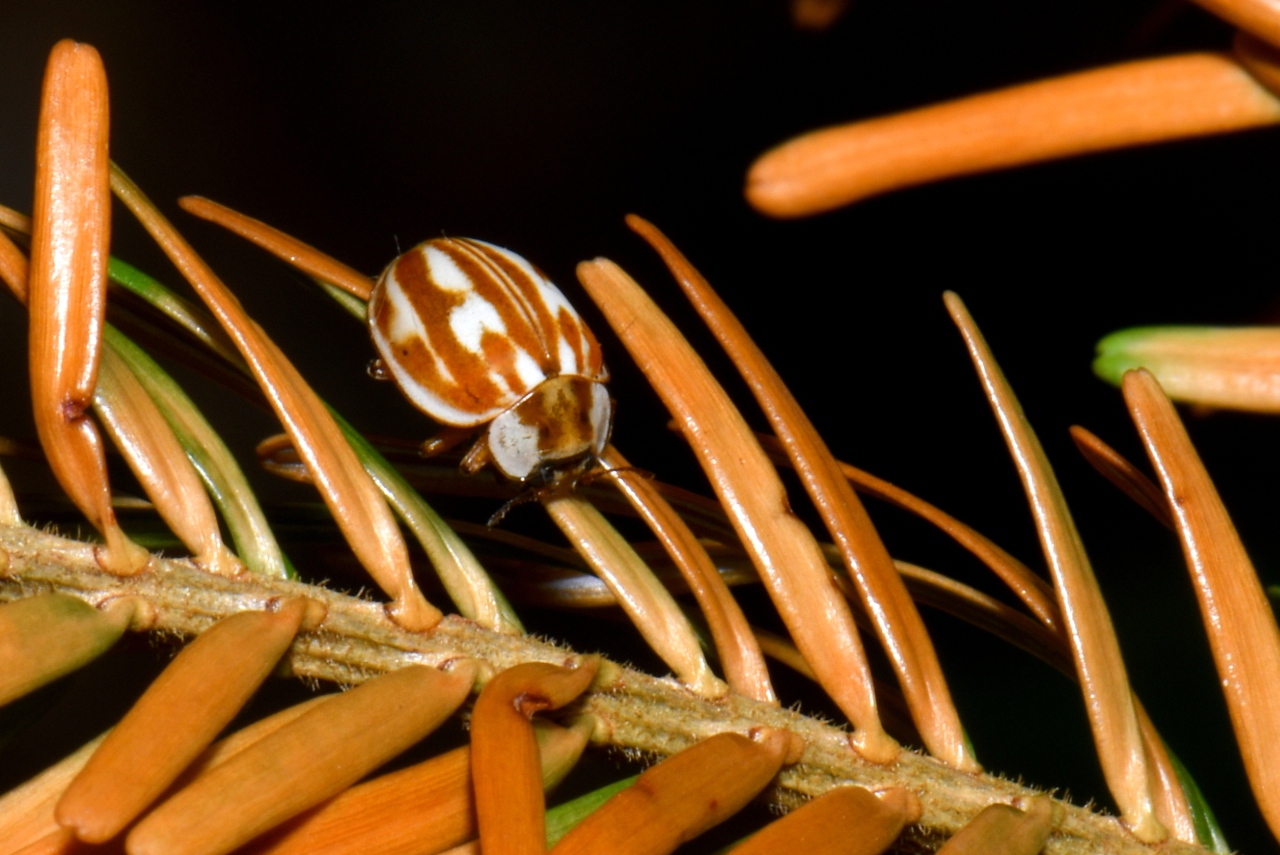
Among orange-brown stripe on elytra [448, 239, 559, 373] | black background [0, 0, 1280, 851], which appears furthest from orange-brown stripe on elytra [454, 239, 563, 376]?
black background [0, 0, 1280, 851]

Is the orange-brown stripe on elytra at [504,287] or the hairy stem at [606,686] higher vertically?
the orange-brown stripe on elytra at [504,287]

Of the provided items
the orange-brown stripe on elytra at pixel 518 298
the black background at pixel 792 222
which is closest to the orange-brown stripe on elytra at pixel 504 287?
the orange-brown stripe on elytra at pixel 518 298

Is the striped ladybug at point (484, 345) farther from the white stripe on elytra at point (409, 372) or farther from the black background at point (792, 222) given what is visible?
the black background at point (792, 222)

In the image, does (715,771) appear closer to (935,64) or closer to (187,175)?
(935,64)

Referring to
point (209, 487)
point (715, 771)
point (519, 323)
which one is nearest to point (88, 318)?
point (209, 487)

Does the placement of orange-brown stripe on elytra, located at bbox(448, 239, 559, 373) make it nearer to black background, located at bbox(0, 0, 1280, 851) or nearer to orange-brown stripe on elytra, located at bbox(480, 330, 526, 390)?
orange-brown stripe on elytra, located at bbox(480, 330, 526, 390)
